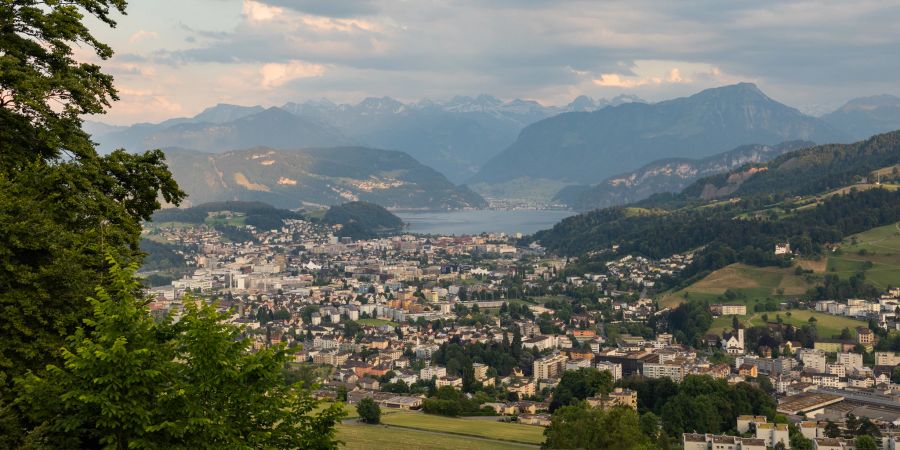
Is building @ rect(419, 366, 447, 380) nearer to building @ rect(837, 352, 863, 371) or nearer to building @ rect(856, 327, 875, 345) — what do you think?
building @ rect(837, 352, 863, 371)

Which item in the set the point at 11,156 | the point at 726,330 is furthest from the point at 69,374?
the point at 726,330

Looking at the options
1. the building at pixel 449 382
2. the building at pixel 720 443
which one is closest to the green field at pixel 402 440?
the building at pixel 720 443

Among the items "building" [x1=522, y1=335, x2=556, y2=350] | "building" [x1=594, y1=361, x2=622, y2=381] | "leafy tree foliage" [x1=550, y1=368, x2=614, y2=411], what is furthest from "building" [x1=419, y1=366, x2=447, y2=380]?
"leafy tree foliage" [x1=550, y1=368, x2=614, y2=411]

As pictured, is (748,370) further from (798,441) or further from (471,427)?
(471,427)

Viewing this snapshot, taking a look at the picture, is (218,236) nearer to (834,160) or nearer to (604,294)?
(604,294)

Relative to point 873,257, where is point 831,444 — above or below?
below

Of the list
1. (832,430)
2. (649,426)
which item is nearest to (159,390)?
(649,426)
